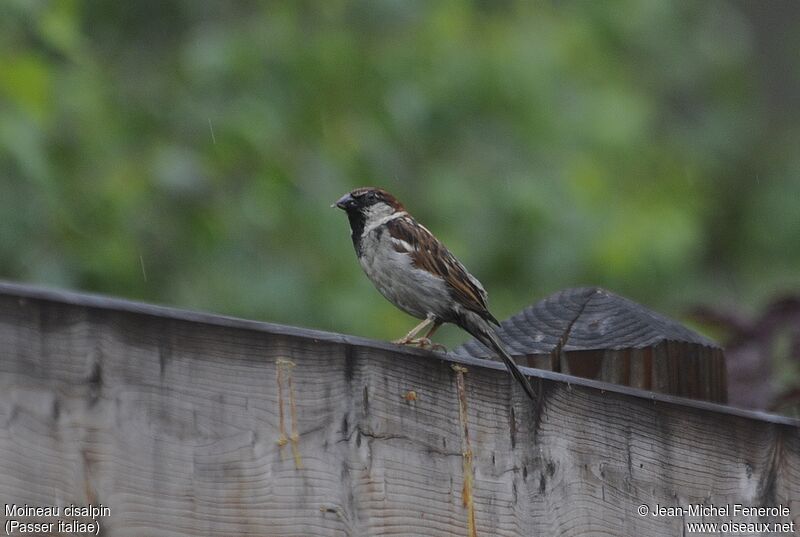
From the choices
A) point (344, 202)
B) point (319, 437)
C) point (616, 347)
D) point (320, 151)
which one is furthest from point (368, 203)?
point (319, 437)

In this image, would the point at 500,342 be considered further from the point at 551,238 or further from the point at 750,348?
the point at 551,238

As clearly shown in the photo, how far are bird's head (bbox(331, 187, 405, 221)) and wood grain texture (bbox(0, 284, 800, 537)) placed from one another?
1.74 m

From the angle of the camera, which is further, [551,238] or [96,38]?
[551,238]

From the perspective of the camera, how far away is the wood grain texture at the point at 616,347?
2.73m

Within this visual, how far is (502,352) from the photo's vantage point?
2.62m

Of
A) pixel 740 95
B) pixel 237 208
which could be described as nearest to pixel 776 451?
pixel 237 208

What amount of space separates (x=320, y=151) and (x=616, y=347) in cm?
294

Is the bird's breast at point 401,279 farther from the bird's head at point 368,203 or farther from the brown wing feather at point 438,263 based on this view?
the bird's head at point 368,203

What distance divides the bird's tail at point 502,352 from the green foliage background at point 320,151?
72.8 inches

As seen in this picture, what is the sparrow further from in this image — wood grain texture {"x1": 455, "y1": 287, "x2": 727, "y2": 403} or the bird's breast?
wood grain texture {"x1": 455, "y1": 287, "x2": 727, "y2": 403}

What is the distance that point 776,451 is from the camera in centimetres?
271

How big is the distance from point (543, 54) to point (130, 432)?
5048 mm

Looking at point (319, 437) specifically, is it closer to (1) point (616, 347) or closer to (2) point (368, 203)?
(1) point (616, 347)

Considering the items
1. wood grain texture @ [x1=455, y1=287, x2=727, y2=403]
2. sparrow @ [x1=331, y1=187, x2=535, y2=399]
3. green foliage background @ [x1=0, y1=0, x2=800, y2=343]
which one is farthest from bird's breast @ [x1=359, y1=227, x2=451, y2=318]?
green foliage background @ [x1=0, y1=0, x2=800, y2=343]
